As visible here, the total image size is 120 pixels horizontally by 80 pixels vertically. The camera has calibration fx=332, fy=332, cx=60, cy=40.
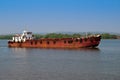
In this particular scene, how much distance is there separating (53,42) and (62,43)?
9.00 ft

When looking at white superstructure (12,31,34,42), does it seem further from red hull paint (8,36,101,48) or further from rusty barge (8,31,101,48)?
red hull paint (8,36,101,48)

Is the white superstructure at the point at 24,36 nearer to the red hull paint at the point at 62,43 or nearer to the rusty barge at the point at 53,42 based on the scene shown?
the rusty barge at the point at 53,42

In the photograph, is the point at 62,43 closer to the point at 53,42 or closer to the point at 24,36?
the point at 53,42

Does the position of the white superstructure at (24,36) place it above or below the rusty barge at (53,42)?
above

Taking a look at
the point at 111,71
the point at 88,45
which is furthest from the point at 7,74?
the point at 88,45

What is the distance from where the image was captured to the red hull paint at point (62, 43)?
65.9 m

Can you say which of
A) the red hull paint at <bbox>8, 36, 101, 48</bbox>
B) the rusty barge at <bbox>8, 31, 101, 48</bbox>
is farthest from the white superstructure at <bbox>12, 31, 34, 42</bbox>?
the red hull paint at <bbox>8, 36, 101, 48</bbox>

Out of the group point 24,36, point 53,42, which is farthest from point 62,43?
point 24,36

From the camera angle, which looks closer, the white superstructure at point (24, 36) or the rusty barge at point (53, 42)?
the rusty barge at point (53, 42)

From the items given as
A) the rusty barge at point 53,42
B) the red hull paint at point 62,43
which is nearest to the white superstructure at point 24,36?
the rusty barge at point 53,42

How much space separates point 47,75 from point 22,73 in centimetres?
252

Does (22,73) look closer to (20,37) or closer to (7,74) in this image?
(7,74)

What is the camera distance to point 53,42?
7169 cm

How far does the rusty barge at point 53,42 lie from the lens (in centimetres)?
6600
